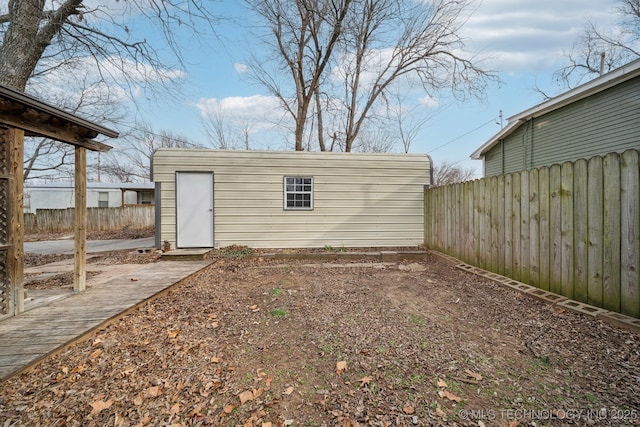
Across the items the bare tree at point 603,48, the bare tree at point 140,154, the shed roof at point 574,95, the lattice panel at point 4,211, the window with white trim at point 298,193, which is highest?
the bare tree at point 603,48

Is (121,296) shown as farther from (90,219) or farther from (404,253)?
(90,219)

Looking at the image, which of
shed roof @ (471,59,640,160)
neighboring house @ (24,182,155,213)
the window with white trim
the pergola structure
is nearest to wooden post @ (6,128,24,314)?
the pergola structure

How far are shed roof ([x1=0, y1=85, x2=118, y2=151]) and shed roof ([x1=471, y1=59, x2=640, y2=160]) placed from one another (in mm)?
10234

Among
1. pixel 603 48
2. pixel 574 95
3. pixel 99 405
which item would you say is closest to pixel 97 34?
pixel 99 405

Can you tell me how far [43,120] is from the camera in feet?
10.1

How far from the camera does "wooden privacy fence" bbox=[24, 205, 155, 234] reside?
1410 cm

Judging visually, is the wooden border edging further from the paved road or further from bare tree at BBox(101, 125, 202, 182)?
bare tree at BBox(101, 125, 202, 182)

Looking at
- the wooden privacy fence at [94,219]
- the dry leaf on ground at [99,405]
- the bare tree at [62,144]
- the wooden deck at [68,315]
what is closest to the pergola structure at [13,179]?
the wooden deck at [68,315]

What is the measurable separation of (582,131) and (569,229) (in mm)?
6381

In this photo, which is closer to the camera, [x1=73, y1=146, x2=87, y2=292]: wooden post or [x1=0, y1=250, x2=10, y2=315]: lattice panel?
[x1=0, y1=250, x2=10, y2=315]: lattice panel

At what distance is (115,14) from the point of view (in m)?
5.71

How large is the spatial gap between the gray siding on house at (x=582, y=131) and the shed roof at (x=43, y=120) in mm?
10526

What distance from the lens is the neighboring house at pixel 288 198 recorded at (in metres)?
7.21

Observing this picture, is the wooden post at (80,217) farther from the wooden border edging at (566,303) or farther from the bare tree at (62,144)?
the bare tree at (62,144)
